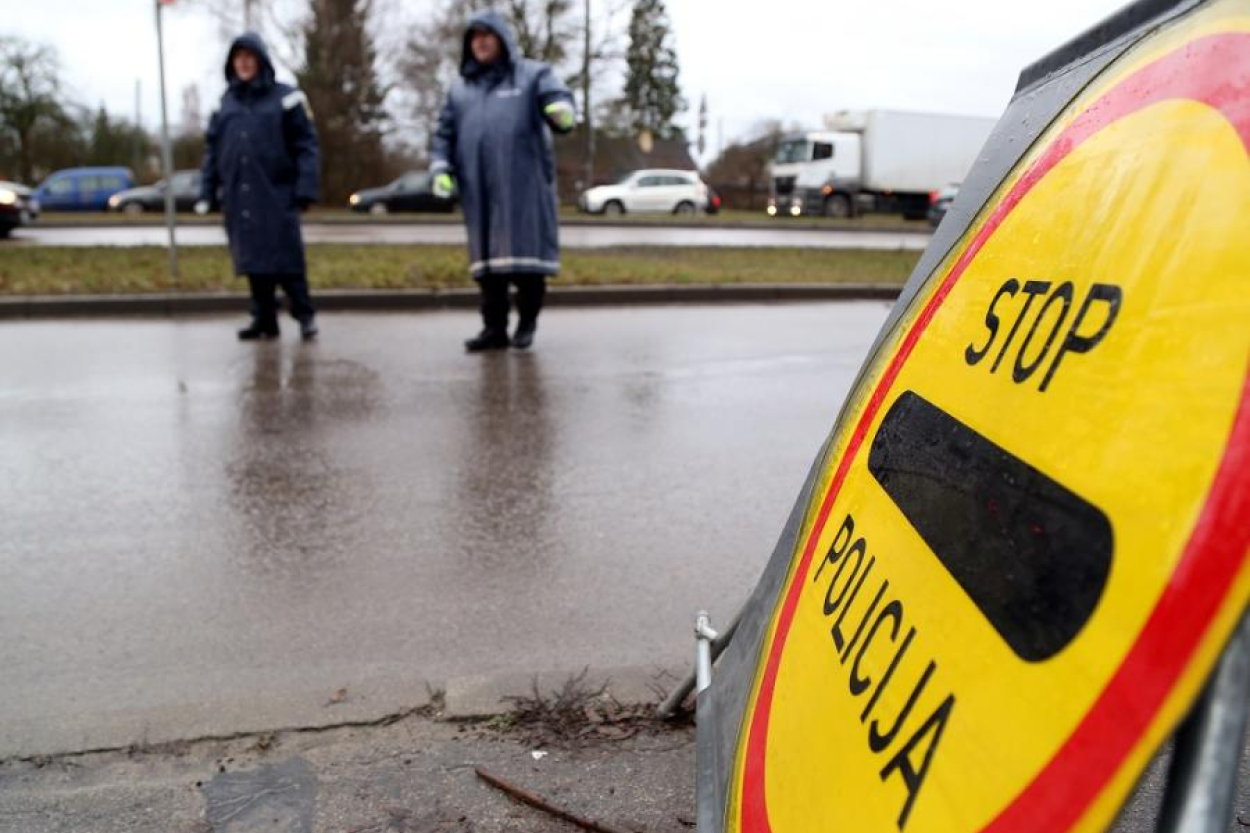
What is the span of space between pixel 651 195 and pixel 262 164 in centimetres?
2432

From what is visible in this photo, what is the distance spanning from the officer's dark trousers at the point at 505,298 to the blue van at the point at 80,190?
29.2 meters

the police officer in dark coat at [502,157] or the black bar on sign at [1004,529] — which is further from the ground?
the police officer in dark coat at [502,157]

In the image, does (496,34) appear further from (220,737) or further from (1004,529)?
(1004,529)

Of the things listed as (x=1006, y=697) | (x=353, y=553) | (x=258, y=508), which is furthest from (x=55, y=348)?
(x=1006, y=697)

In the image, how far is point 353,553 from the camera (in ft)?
10.7

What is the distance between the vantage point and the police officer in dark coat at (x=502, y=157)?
20.7ft

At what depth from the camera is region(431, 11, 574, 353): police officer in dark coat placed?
6324mm

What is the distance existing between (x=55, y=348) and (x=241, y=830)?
6006 mm

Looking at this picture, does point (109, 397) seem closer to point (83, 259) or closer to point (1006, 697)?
point (1006, 697)

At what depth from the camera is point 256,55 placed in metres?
6.54

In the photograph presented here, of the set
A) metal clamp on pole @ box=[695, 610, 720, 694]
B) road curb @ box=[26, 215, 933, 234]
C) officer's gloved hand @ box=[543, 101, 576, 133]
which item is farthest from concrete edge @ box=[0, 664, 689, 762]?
road curb @ box=[26, 215, 933, 234]

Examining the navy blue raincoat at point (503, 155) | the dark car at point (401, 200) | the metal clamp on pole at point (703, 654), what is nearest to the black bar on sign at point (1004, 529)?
the metal clamp on pole at point (703, 654)

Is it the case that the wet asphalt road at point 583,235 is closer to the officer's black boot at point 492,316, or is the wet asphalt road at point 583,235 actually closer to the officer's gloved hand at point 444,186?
the officer's black boot at point 492,316

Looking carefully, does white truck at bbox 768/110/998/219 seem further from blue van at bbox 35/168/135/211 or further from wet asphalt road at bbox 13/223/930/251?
blue van at bbox 35/168/135/211
